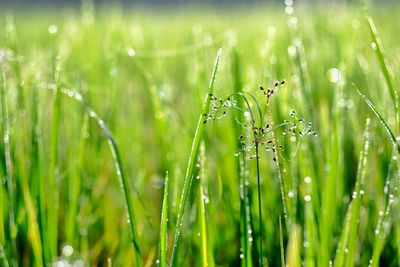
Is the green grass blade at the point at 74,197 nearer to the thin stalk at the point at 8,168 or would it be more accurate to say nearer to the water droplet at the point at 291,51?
the thin stalk at the point at 8,168

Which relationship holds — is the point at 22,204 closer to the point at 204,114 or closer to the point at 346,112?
the point at 204,114

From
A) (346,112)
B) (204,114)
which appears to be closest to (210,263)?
(204,114)

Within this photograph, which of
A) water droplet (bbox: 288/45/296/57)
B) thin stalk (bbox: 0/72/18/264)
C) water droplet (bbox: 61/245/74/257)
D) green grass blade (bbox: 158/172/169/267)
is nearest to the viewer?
green grass blade (bbox: 158/172/169/267)

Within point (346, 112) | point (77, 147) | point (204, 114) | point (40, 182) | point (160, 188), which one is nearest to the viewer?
point (204, 114)

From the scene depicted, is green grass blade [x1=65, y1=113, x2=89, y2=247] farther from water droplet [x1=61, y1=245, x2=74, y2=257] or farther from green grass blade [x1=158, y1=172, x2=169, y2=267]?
green grass blade [x1=158, y1=172, x2=169, y2=267]

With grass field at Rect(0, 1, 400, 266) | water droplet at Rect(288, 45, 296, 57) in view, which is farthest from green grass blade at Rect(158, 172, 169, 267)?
water droplet at Rect(288, 45, 296, 57)

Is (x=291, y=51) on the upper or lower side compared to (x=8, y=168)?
upper

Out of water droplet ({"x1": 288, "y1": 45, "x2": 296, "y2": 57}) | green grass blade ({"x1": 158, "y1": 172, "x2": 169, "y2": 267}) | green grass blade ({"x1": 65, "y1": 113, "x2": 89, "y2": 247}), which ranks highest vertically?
water droplet ({"x1": 288, "y1": 45, "x2": 296, "y2": 57})

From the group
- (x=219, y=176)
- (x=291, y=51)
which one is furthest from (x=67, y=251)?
(x=291, y=51)

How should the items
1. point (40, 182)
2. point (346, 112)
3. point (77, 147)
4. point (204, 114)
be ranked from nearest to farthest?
1. point (204, 114)
2. point (40, 182)
3. point (77, 147)
4. point (346, 112)

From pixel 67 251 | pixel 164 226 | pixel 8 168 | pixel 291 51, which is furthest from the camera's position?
pixel 291 51

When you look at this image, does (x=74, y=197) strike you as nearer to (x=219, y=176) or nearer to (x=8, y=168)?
(x=8, y=168)
